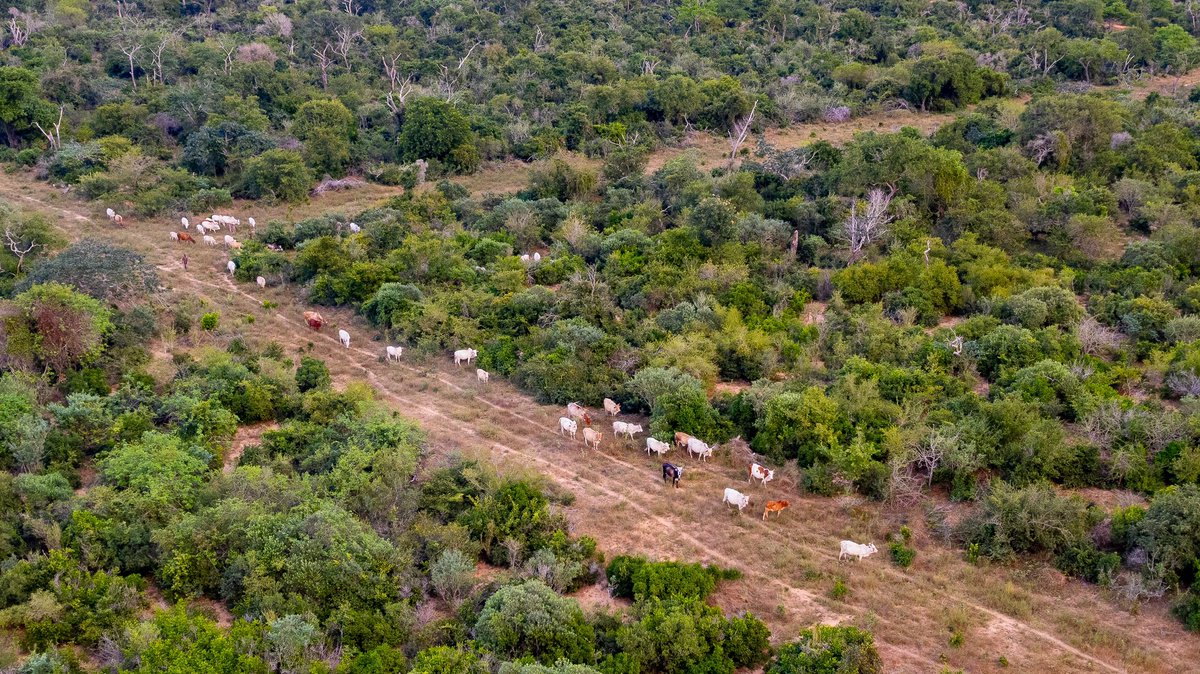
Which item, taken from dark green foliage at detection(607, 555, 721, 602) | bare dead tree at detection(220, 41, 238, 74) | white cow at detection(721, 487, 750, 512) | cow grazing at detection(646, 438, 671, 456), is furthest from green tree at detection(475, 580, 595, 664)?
bare dead tree at detection(220, 41, 238, 74)

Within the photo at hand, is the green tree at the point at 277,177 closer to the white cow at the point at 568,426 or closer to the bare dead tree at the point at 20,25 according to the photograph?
the white cow at the point at 568,426

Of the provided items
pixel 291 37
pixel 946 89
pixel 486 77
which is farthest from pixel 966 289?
pixel 291 37

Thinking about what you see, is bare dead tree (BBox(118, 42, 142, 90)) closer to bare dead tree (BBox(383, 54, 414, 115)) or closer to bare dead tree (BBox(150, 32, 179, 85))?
bare dead tree (BBox(150, 32, 179, 85))

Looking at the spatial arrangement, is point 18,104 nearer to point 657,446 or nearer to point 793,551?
point 657,446

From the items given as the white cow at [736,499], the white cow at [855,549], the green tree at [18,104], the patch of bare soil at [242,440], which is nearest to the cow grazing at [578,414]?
the white cow at [736,499]

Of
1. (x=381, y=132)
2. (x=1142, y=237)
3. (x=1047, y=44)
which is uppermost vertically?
(x=1047, y=44)

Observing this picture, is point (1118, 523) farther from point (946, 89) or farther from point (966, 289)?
point (946, 89)

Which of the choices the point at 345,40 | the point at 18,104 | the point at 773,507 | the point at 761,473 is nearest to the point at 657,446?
the point at 761,473
